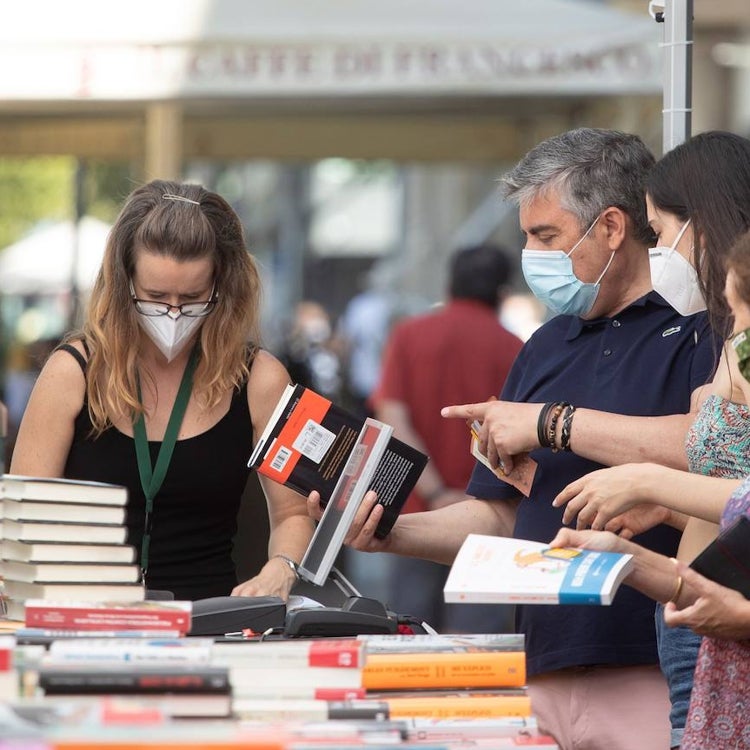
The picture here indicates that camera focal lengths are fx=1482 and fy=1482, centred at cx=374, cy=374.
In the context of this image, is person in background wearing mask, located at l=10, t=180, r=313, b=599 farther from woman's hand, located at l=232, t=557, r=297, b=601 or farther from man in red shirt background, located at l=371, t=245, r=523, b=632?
man in red shirt background, located at l=371, t=245, r=523, b=632

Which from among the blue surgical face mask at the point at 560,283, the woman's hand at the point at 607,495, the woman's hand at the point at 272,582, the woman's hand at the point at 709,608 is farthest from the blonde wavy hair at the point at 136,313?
the woman's hand at the point at 709,608

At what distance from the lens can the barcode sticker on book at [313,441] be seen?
9.46ft

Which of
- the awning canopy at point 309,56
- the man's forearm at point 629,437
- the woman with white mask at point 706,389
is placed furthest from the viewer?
the awning canopy at point 309,56

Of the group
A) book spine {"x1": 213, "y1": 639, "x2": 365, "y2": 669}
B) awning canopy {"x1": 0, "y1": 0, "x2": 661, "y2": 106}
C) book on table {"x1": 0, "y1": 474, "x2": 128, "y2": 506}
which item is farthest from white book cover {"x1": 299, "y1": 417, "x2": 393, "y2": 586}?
awning canopy {"x1": 0, "y1": 0, "x2": 661, "y2": 106}

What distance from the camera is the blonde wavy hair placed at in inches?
127

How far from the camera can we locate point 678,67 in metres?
3.35

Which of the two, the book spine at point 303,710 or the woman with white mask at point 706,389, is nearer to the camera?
the book spine at point 303,710

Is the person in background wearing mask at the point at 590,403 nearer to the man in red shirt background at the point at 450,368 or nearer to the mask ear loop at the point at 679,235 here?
the mask ear loop at the point at 679,235

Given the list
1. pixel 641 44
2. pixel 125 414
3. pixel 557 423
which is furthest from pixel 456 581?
pixel 641 44

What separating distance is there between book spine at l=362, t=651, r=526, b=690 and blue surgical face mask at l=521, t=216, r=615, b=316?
981 mm

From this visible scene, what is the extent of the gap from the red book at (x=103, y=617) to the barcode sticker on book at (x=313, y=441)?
61 cm

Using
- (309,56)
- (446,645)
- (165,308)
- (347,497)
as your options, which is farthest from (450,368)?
(446,645)

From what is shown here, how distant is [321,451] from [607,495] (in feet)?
2.18

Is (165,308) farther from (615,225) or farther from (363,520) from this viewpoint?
(615,225)
